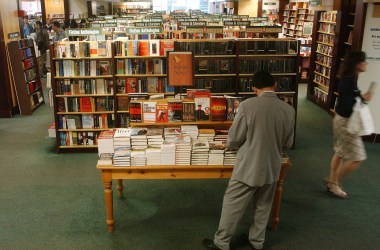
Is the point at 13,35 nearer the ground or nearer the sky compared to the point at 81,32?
nearer the ground

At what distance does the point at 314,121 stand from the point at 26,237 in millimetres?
6434

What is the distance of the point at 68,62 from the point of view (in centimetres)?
650

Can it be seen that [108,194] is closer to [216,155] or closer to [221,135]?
[216,155]

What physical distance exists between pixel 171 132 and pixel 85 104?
9.85ft

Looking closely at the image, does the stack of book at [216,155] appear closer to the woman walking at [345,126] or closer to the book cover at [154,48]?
the woman walking at [345,126]

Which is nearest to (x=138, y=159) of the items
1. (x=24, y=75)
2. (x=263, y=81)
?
(x=263, y=81)

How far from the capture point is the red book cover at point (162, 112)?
4.36m

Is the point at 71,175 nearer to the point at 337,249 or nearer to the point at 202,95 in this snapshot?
the point at 202,95

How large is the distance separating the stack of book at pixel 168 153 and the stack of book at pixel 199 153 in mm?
203

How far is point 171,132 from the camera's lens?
4.22 m

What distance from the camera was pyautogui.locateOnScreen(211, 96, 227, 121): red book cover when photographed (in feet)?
14.3

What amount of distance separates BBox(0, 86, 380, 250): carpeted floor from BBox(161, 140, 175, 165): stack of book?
2.75ft

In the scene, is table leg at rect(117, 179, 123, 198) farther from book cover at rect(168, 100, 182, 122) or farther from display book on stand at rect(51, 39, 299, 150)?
display book on stand at rect(51, 39, 299, 150)

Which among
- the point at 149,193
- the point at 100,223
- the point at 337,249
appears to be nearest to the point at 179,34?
the point at 149,193
